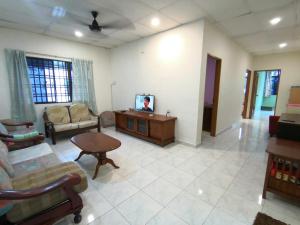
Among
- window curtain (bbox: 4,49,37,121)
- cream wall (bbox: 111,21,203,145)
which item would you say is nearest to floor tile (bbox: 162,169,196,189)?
cream wall (bbox: 111,21,203,145)

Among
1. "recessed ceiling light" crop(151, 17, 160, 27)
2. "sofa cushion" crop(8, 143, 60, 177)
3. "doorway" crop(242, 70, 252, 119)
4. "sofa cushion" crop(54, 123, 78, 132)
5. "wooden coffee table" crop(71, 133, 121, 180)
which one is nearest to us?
"sofa cushion" crop(8, 143, 60, 177)

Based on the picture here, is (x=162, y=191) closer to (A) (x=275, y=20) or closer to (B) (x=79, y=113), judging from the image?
(B) (x=79, y=113)

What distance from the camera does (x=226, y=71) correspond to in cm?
414

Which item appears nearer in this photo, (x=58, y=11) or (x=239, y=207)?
→ (x=239, y=207)

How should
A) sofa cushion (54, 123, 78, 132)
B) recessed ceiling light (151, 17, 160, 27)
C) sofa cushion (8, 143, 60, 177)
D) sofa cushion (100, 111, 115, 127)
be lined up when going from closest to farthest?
sofa cushion (8, 143, 60, 177) < recessed ceiling light (151, 17, 160, 27) < sofa cushion (54, 123, 78, 132) < sofa cushion (100, 111, 115, 127)

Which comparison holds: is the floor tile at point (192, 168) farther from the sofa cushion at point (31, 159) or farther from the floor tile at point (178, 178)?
the sofa cushion at point (31, 159)

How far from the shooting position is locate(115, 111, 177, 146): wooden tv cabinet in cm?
339

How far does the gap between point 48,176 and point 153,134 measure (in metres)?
2.30

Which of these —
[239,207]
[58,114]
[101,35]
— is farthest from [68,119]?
[239,207]

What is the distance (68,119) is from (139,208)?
10.4ft

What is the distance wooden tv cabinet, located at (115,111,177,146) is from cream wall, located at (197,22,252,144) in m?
0.64

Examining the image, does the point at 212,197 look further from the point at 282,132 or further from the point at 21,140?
the point at 21,140

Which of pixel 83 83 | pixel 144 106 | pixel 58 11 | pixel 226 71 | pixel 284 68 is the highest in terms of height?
pixel 58 11

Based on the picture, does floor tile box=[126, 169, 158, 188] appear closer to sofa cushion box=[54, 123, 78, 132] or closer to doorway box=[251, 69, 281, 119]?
sofa cushion box=[54, 123, 78, 132]
